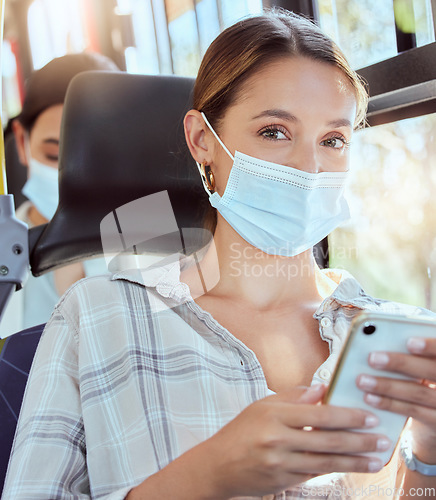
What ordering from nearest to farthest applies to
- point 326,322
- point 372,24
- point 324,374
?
point 324,374 → point 326,322 → point 372,24

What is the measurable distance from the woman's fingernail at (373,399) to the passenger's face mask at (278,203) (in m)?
0.60

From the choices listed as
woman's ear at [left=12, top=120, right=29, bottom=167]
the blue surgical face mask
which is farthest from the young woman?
woman's ear at [left=12, top=120, right=29, bottom=167]

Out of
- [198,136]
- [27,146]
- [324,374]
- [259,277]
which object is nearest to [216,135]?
[198,136]

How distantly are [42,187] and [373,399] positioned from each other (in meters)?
2.46

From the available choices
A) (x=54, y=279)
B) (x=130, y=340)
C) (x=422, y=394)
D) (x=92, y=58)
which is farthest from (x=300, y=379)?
(x=92, y=58)

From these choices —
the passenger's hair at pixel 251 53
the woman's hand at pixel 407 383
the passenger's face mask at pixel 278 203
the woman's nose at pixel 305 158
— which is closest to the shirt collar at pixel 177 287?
the passenger's face mask at pixel 278 203

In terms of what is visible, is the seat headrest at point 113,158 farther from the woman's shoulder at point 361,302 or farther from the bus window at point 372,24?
the bus window at point 372,24

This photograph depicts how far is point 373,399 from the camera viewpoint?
0.68 m

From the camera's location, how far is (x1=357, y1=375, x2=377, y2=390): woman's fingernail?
2.16 ft

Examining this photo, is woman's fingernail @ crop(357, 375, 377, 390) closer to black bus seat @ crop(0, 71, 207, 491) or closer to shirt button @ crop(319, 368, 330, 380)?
shirt button @ crop(319, 368, 330, 380)

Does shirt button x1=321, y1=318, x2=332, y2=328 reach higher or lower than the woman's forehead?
lower

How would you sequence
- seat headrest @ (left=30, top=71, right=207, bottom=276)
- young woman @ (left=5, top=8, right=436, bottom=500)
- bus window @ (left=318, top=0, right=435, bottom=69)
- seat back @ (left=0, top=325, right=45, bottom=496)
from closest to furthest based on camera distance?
young woman @ (left=5, top=8, right=436, bottom=500) → seat back @ (left=0, top=325, right=45, bottom=496) → seat headrest @ (left=30, top=71, right=207, bottom=276) → bus window @ (left=318, top=0, right=435, bottom=69)

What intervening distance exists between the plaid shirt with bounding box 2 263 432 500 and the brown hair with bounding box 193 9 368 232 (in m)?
0.35

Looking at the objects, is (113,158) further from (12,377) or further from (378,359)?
(378,359)
